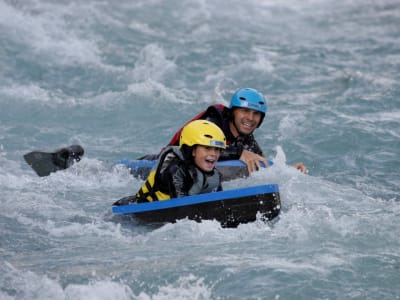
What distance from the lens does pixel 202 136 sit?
281 inches

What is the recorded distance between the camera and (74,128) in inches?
468

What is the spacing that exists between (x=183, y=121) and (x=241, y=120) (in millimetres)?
3487

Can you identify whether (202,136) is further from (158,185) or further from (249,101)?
(249,101)

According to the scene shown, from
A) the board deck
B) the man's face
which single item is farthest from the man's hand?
the board deck

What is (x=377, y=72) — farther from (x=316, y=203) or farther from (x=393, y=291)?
(x=393, y=291)

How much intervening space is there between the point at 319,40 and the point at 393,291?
38.0ft

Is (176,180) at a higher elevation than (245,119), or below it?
below

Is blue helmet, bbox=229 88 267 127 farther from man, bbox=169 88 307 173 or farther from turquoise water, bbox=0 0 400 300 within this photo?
turquoise water, bbox=0 0 400 300

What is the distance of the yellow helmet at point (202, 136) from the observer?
23.4 feet

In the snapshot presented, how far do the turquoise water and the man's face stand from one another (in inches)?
18.8

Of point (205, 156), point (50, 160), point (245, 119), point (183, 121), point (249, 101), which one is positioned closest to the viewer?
point (205, 156)

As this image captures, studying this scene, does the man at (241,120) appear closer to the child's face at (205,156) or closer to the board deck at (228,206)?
the child's face at (205,156)

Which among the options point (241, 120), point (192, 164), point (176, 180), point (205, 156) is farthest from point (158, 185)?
point (241, 120)

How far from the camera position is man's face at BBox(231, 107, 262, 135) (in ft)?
28.4
